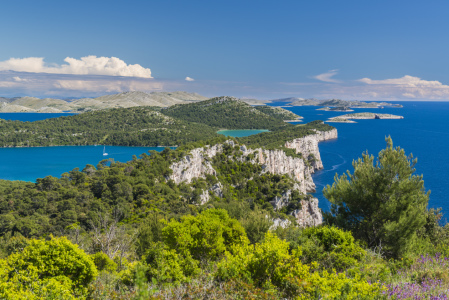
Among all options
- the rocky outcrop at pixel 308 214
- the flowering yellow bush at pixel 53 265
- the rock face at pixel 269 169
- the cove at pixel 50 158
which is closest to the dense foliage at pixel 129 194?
the rock face at pixel 269 169

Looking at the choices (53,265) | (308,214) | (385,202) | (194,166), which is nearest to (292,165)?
(308,214)

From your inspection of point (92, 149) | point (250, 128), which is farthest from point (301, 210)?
point (250, 128)

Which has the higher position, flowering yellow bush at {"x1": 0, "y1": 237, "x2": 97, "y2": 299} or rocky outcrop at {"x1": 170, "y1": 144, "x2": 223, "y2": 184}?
flowering yellow bush at {"x1": 0, "y1": 237, "x2": 97, "y2": 299}

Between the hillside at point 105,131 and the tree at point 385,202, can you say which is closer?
the tree at point 385,202

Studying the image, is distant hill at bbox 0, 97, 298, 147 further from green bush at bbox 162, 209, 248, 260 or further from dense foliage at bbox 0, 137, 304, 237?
green bush at bbox 162, 209, 248, 260

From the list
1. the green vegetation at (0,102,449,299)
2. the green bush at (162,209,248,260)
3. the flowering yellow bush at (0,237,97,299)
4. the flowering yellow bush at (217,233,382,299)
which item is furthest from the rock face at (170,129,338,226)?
the flowering yellow bush at (217,233,382,299)

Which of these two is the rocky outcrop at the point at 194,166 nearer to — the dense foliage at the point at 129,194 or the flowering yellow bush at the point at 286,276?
the dense foliage at the point at 129,194

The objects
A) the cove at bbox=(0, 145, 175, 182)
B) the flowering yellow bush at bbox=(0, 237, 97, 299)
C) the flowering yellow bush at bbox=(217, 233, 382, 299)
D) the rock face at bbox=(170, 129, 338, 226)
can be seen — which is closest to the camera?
the flowering yellow bush at bbox=(217, 233, 382, 299)

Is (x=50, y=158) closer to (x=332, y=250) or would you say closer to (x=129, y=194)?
(x=129, y=194)
